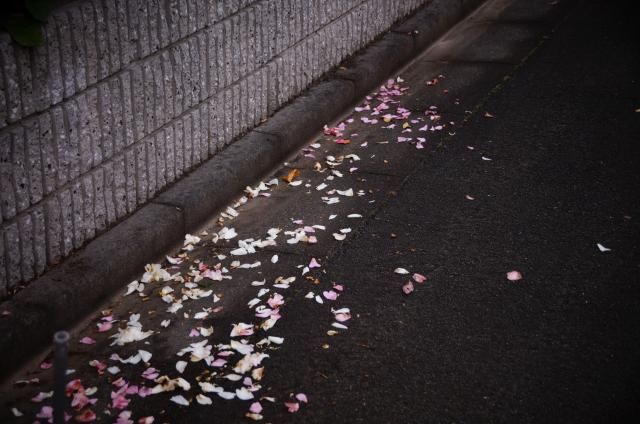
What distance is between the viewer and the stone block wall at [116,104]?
3.88 meters

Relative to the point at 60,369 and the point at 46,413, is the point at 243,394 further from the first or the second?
the point at 60,369

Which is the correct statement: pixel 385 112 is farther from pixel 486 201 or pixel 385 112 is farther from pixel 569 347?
pixel 569 347

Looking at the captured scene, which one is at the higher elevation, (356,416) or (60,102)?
(60,102)

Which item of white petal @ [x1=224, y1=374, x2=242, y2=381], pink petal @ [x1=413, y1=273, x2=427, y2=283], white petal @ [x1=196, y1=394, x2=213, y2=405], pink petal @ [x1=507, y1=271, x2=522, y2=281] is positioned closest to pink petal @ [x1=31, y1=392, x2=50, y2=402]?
white petal @ [x1=196, y1=394, x2=213, y2=405]

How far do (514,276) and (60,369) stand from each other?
9.02 feet

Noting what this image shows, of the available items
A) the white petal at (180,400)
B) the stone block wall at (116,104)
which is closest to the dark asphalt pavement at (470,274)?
the white petal at (180,400)

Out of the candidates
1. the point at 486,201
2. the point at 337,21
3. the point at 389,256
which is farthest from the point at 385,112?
the point at 389,256

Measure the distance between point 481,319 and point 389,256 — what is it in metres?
0.80

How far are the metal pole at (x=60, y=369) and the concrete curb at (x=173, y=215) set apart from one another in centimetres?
130

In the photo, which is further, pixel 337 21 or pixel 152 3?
pixel 337 21

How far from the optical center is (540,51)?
8.10 metres

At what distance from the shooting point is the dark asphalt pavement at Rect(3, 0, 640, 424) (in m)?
3.54

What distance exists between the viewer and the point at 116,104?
4.44 meters

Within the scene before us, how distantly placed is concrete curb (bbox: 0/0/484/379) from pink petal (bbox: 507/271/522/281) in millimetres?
1910
